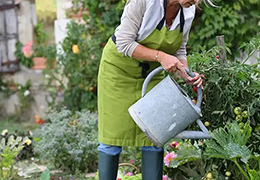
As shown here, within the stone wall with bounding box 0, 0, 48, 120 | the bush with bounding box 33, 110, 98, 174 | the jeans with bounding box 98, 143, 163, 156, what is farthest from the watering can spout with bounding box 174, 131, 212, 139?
the stone wall with bounding box 0, 0, 48, 120

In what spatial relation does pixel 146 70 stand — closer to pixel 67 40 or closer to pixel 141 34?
pixel 141 34

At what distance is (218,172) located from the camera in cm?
282

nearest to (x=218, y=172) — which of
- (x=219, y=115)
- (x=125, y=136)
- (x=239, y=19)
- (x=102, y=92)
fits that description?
(x=219, y=115)

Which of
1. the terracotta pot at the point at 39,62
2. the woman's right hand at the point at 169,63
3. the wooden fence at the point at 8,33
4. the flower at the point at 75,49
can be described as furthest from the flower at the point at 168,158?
the wooden fence at the point at 8,33

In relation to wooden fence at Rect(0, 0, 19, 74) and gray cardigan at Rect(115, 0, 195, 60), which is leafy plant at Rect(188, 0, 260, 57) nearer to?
gray cardigan at Rect(115, 0, 195, 60)

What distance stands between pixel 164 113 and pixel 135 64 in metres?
0.32

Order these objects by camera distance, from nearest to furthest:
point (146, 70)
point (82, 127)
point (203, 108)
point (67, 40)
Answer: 1. point (146, 70)
2. point (203, 108)
3. point (82, 127)
4. point (67, 40)

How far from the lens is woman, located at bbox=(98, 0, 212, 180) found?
2.36 m

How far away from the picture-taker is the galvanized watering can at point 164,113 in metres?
2.34

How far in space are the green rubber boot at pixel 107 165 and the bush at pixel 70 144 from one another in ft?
3.24

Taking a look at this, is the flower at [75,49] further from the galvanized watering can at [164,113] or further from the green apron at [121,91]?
the galvanized watering can at [164,113]

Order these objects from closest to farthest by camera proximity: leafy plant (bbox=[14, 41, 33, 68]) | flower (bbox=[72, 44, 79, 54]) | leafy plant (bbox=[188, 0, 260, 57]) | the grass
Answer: leafy plant (bbox=[188, 0, 260, 57]) → flower (bbox=[72, 44, 79, 54]) → the grass → leafy plant (bbox=[14, 41, 33, 68])

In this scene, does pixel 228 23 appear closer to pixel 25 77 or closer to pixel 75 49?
pixel 75 49

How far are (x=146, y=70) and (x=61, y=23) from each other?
10.2 ft
